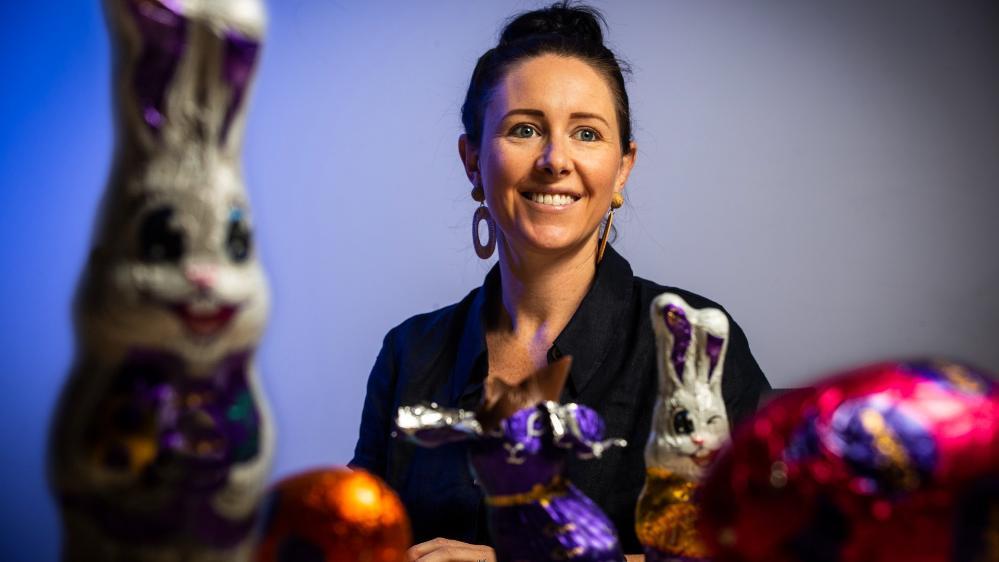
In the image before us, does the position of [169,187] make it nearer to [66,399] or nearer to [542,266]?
[66,399]

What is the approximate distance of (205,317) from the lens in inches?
16.6

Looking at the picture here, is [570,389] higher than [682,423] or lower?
lower

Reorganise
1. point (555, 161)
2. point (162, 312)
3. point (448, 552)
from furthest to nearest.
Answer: point (555, 161) < point (448, 552) < point (162, 312)

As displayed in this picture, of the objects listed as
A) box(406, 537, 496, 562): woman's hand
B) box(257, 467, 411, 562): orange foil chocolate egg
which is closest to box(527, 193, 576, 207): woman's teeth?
box(406, 537, 496, 562): woman's hand

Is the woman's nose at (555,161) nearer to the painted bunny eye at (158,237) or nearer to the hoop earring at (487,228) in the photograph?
the hoop earring at (487,228)

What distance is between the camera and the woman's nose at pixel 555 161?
111 centimetres

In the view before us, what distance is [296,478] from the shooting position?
0.53m

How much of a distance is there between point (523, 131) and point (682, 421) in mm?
615

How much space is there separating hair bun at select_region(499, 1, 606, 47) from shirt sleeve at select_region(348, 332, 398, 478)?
48 centimetres

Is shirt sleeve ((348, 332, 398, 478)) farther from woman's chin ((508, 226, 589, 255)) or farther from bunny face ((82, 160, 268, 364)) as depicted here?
bunny face ((82, 160, 268, 364))

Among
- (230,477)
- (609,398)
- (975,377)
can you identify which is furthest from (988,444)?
(609,398)

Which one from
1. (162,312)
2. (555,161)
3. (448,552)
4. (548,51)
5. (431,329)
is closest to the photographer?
(162,312)

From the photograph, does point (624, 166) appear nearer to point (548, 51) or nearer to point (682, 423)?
point (548, 51)

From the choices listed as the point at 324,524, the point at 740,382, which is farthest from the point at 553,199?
the point at 324,524
